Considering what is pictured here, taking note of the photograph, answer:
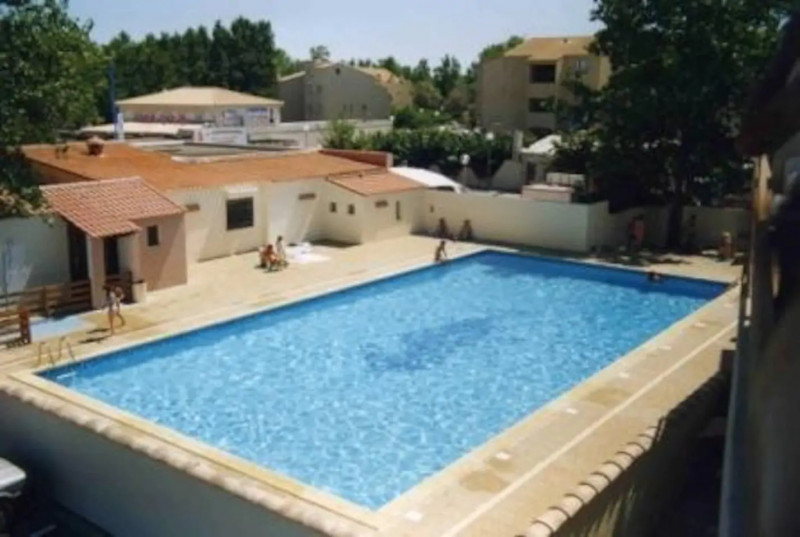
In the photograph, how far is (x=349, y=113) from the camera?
98750 millimetres

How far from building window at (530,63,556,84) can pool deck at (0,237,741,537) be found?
51.1 m

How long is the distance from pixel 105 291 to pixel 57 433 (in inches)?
387

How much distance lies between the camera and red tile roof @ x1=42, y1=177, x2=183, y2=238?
25250 millimetres

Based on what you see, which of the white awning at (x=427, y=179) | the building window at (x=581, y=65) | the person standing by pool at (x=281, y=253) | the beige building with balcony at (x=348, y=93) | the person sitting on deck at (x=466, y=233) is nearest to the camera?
the person standing by pool at (x=281, y=253)

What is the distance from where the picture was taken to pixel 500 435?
16328 mm

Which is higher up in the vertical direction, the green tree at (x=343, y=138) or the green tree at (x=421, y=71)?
the green tree at (x=421, y=71)

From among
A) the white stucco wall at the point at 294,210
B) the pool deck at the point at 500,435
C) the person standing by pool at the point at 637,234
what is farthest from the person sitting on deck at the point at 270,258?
the person standing by pool at the point at 637,234

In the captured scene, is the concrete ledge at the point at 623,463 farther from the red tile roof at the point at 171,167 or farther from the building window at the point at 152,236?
the red tile roof at the point at 171,167

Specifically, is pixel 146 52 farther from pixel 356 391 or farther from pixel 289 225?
pixel 356 391

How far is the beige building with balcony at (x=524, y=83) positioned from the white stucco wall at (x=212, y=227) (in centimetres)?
4764

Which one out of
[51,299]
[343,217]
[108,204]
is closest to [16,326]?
[51,299]

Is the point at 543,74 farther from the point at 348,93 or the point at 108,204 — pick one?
the point at 108,204

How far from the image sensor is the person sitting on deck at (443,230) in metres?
38.7

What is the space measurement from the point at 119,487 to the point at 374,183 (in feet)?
79.3
